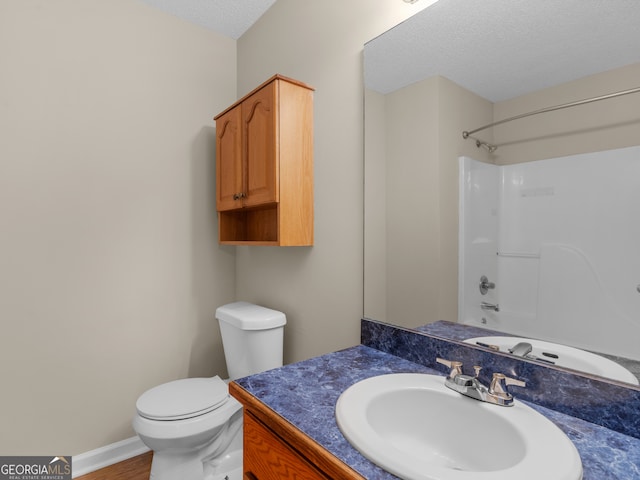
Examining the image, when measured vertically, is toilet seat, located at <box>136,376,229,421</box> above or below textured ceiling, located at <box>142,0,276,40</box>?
below

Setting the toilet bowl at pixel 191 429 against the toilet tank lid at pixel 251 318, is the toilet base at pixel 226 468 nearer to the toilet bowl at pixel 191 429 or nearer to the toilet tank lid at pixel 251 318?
the toilet bowl at pixel 191 429

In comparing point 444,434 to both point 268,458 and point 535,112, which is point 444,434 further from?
point 535,112

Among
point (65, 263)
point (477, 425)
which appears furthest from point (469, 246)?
point (65, 263)

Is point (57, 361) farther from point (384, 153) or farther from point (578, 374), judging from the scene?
point (578, 374)

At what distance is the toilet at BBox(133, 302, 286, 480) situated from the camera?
1.43 meters

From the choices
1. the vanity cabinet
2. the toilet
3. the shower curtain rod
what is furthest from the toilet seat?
the shower curtain rod

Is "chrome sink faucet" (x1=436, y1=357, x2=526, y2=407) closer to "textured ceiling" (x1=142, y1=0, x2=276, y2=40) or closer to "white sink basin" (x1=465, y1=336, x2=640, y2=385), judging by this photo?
"white sink basin" (x1=465, y1=336, x2=640, y2=385)

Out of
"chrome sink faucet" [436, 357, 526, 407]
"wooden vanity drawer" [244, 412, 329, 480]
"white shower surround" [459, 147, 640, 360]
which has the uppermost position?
"white shower surround" [459, 147, 640, 360]

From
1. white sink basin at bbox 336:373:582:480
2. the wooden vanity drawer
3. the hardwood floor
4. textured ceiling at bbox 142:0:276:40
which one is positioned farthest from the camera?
textured ceiling at bbox 142:0:276:40

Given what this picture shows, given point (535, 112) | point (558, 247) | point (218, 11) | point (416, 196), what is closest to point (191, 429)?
point (416, 196)

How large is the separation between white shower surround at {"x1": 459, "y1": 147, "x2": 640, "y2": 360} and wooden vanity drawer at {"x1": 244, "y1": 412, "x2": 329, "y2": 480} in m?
0.63

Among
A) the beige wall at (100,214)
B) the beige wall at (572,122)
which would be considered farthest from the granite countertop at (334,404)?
the beige wall at (100,214)

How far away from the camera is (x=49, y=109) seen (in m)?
1.69

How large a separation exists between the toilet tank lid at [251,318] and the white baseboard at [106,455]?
87cm
